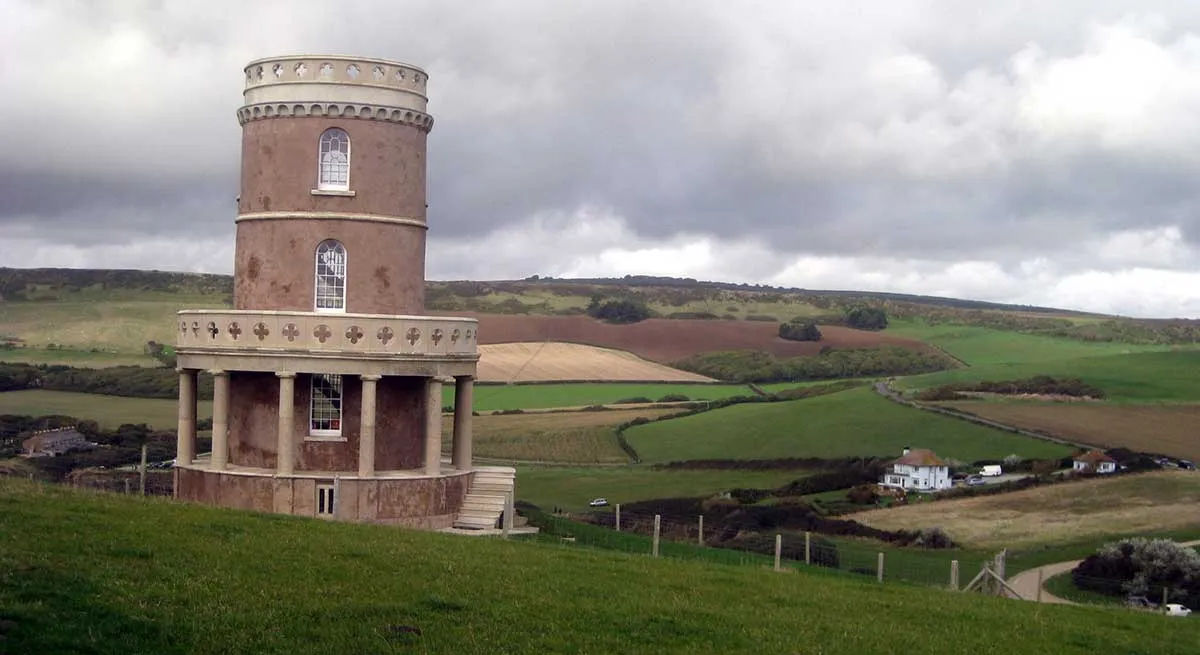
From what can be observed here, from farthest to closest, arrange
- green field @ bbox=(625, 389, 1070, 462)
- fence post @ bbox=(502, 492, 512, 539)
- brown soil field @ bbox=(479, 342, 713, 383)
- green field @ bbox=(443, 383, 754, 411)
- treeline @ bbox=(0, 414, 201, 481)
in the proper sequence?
brown soil field @ bbox=(479, 342, 713, 383), green field @ bbox=(443, 383, 754, 411), green field @ bbox=(625, 389, 1070, 462), treeline @ bbox=(0, 414, 201, 481), fence post @ bbox=(502, 492, 512, 539)

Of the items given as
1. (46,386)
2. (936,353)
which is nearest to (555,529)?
(46,386)

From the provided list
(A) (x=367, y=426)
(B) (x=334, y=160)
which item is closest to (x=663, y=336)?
(B) (x=334, y=160)

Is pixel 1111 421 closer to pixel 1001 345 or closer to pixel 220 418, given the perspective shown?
pixel 1001 345

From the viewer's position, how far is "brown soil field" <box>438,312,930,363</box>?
3880 inches

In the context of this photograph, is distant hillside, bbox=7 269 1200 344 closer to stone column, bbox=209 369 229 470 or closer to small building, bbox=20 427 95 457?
small building, bbox=20 427 95 457

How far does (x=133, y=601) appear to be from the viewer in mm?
15188

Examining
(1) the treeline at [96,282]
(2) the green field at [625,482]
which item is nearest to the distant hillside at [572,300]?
(1) the treeline at [96,282]

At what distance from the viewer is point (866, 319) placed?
132 meters

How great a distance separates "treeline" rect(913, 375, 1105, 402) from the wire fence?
33002 mm

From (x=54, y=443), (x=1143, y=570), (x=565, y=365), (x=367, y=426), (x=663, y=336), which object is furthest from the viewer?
(x=663, y=336)

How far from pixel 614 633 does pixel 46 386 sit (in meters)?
60.3

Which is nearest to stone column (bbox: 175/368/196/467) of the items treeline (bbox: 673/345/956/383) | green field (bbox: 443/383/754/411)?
green field (bbox: 443/383/754/411)

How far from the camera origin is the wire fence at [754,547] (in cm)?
3275

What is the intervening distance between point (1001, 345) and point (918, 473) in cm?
5970
